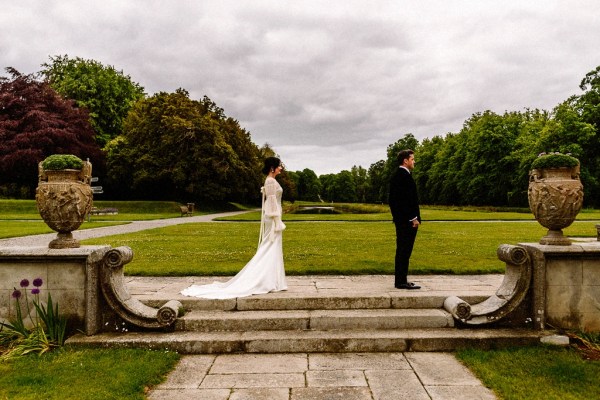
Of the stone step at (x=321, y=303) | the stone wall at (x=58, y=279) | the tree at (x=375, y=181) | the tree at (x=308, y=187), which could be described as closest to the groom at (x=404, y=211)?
the stone step at (x=321, y=303)

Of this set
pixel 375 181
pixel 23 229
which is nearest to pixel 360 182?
pixel 375 181

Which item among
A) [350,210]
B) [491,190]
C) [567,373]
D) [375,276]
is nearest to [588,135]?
[491,190]

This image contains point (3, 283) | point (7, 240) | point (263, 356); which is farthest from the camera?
point (7, 240)

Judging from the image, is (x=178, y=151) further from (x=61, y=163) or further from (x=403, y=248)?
(x=403, y=248)

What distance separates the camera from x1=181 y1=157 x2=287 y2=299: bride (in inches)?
276

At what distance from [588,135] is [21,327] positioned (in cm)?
4612

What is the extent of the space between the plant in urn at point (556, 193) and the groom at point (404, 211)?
168 centimetres

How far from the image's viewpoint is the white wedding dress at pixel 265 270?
7.01 meters

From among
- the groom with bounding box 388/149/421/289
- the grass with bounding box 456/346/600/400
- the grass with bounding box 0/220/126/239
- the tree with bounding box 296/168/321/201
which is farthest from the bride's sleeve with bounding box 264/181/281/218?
the tree with bounding box 296/168/321/201

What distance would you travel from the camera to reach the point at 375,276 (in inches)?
348

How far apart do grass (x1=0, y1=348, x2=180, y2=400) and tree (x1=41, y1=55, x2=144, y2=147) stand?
4847 centimetres

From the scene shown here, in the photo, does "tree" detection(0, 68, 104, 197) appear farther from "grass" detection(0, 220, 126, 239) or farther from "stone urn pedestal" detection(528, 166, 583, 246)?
"stone urn pedestal" detection(528, 166, 583, 246)

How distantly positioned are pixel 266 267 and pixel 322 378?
264 centimetres

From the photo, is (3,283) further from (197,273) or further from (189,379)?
(197,273)
